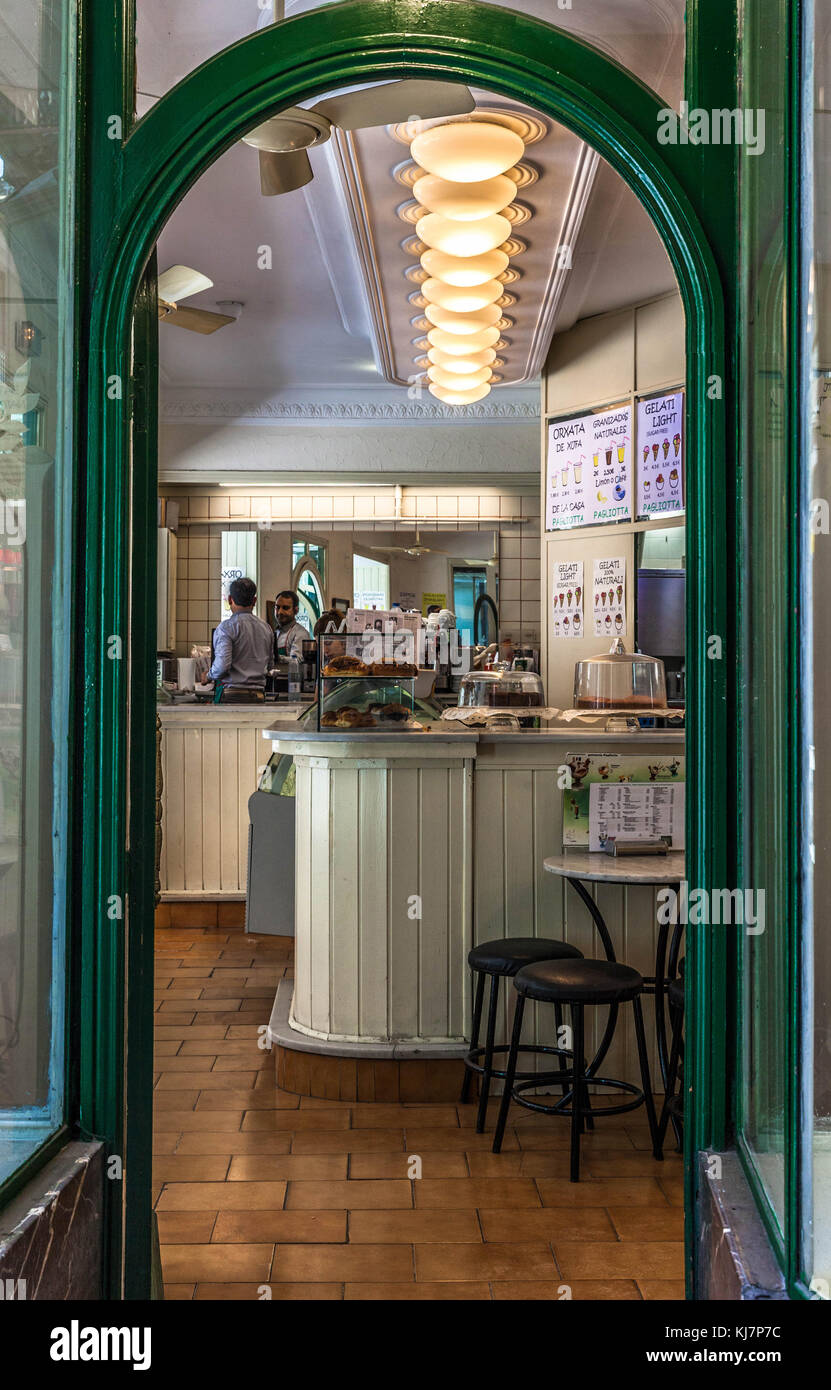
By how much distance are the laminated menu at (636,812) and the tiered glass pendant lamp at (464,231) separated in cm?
215

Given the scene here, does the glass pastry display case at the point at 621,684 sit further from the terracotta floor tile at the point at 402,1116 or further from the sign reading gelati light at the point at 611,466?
the terracotta floor tile at the point at 402,1116

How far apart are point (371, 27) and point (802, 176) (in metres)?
0.90

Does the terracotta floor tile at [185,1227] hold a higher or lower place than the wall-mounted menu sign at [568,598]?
lower

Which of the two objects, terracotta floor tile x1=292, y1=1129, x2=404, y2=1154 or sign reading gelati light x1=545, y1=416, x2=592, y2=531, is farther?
sign reading gelati light x1=545, y1=416, x2=592, y2=531

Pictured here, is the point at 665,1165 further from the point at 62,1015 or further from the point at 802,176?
the point at 802,176

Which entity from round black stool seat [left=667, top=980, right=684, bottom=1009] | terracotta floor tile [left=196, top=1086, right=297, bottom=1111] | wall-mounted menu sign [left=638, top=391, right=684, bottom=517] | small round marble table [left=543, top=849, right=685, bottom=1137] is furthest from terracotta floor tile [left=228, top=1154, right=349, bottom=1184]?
wall-mounted menu sign [left=638, top=391, right=684, bottom=517]

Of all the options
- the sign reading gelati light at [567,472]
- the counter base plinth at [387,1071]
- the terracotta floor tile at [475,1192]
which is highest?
the sign reading gelati light at [567,472]

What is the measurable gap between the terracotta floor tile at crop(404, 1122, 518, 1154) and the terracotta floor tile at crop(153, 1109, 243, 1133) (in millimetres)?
575

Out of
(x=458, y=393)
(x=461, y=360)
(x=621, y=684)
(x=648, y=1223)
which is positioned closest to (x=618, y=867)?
(x=648, y=1223)

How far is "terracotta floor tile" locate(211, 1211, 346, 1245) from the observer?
2938mm

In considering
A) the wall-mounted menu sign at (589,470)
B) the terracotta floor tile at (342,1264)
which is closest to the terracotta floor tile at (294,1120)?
the terracotta floor tile at (342,1264)

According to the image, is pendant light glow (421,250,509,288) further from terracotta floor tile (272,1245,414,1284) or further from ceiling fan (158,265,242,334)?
terracotta floor tile (272,1245,414,1284)

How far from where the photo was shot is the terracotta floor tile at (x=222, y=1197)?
3.11m

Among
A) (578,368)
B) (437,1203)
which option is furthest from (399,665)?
(578,368)
